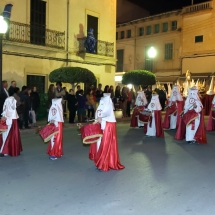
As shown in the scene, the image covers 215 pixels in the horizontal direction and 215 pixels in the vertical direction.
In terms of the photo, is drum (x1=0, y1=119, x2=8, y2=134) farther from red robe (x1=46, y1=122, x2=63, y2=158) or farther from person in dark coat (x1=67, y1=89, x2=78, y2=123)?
person in dark coat (x1=67, y1=89, x2=78, y2=123)

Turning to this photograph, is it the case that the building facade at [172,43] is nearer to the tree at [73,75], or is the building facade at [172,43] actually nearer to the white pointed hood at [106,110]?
the tree at [73,75]

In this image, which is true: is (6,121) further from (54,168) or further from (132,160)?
(132,160)

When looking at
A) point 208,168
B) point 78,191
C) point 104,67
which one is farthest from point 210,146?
point 104,67

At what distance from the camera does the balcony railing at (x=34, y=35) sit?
17.9 m

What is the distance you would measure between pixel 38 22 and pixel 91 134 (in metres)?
14.4

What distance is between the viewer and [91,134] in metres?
7.00

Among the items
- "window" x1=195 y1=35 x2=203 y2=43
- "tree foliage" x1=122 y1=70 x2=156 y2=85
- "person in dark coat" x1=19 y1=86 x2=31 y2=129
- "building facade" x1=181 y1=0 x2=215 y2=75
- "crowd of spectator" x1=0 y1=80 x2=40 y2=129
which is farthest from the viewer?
"window" x1=195 y1=35 x2=203 y2=43

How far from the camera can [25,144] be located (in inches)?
418

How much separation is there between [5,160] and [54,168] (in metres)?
1.59

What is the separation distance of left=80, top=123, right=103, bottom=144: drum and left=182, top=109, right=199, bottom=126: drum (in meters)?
4.42

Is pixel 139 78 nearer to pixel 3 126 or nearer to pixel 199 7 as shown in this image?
pixel 199 7

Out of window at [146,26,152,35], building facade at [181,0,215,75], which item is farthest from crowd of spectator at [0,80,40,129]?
window at [146,26,152,35]

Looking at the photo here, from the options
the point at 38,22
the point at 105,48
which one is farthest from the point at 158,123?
the point at 105,48

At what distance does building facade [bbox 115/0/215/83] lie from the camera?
1250 inches
